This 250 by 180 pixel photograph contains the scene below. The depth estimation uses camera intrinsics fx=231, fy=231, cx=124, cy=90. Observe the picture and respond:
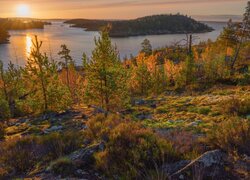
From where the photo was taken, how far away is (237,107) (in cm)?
1194

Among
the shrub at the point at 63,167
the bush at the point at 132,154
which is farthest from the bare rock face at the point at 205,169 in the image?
the shrub at the point at 63,167

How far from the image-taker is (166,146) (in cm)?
643

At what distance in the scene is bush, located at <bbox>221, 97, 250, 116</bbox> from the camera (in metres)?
11.3

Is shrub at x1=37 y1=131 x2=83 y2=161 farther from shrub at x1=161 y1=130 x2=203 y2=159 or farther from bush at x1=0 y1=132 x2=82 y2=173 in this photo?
shrub at x1=161 y1=130 x2=203 y2=159

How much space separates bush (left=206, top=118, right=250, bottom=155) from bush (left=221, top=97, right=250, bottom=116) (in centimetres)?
480

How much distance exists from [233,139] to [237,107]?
6.39m

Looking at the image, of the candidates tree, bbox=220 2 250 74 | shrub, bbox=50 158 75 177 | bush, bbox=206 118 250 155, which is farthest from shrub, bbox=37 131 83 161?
tree, bbox=220 2 250 74

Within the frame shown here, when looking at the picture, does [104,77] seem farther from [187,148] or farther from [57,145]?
[187,148]

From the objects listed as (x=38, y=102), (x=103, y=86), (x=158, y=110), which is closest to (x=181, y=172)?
(x=158, y=110)

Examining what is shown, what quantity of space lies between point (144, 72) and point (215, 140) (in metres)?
28.3

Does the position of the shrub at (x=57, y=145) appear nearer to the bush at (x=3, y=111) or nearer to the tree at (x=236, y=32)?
the bush at (x=3, y=111)

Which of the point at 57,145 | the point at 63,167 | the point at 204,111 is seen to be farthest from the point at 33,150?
the point at 204,111

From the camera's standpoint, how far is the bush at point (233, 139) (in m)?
6.01

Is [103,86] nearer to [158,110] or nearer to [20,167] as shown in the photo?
[158,110]
